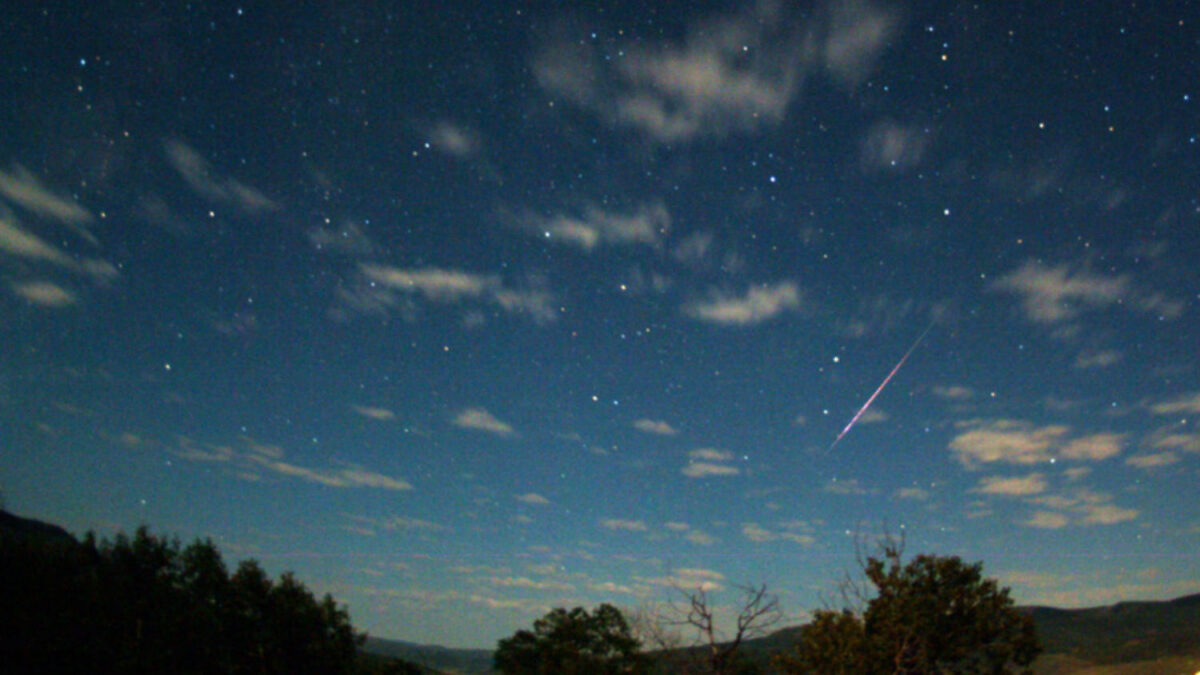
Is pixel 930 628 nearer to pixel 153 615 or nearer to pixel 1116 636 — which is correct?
pixel 153 615

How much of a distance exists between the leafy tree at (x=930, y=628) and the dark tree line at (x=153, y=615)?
31.9 meters

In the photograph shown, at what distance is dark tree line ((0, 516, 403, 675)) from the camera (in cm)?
2833

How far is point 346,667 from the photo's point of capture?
40.2 m

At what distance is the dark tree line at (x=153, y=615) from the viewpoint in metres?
28.3

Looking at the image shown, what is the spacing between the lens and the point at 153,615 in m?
35.0

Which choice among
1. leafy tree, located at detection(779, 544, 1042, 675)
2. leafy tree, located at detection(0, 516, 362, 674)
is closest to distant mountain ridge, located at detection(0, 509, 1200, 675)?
leafy tree, located at detection(0, 516, 362, 674)

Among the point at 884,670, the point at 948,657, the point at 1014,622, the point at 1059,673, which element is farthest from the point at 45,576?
the point at 1059,673

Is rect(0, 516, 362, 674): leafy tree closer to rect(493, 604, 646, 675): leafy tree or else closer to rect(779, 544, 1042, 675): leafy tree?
rect(493, 604, 646, 675): leafy tree

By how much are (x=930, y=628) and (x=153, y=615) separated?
1745 inches

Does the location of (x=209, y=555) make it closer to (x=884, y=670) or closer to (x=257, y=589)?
(x=257, y=589)

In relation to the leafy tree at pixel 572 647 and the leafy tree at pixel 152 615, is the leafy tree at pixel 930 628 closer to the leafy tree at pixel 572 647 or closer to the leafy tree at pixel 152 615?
the leafy tree at pixel 572 647

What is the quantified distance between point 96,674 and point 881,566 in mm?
39458

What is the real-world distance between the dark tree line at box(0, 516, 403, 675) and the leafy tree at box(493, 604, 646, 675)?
17.7m

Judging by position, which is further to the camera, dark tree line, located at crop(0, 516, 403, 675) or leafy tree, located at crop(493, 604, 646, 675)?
leafy tree, located at crop(493, 604, 646, 675)
